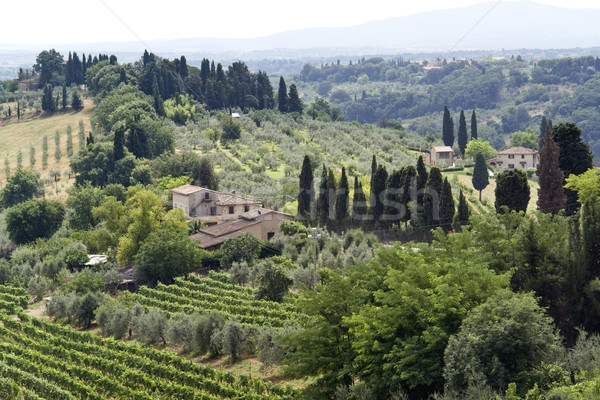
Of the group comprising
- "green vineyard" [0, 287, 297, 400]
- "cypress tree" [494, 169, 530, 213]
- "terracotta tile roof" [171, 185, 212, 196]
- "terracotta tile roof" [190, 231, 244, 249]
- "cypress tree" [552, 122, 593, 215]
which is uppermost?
"cypress tree" [552, 122, 593, 215]

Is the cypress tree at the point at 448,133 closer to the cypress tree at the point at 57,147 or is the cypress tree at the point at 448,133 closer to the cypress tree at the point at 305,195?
the cypress tree at the point at 305,195

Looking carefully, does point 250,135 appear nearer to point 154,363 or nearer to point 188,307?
point 188,307

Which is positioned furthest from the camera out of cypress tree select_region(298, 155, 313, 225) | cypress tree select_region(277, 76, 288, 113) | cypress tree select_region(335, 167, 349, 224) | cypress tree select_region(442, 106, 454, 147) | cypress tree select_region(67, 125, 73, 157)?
cypress tree select_region(277, 76, 288, 113)

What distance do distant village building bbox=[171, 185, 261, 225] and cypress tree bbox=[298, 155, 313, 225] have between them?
332 centimetres

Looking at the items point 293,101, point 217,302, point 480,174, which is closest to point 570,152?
point 480,174

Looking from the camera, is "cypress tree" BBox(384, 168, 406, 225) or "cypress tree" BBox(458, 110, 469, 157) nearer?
"cypress tree" BBox(384, 168, 406, 225)

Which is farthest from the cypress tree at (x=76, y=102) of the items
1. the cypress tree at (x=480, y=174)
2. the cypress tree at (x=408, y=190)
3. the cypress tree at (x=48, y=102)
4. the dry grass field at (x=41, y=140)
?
the cypress tree at (x=408, y=190)

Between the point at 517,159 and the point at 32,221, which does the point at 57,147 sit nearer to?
the point at 32,221

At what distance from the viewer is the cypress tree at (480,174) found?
76062 mm

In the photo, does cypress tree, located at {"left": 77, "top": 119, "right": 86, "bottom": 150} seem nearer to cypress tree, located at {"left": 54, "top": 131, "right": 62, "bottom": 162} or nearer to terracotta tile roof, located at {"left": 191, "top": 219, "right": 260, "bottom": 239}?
cypress tree, located at {"left": 54, "top": 131, "right": 62, "bottom": 162}

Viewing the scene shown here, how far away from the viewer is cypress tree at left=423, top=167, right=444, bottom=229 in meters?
58.4

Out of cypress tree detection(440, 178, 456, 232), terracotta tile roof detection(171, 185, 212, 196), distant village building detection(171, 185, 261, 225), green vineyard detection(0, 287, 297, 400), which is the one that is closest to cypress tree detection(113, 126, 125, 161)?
terracotta tile roof detection(171, 185, 212, 196)

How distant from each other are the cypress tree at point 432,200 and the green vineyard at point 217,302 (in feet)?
53.0

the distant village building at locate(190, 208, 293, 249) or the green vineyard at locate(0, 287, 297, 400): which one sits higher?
the distant village building at locate(190, 208, 293, 249)
